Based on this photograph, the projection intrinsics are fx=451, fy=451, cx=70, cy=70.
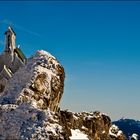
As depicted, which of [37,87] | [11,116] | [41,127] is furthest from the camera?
[37,87]

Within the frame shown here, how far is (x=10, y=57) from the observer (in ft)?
274

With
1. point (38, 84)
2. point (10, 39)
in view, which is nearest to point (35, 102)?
point (38, 84)

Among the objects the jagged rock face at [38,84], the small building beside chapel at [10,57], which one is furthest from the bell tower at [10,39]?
the jagged rock face at [38,84]

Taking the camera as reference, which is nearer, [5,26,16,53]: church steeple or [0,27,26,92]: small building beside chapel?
[0,27,26,92]: small building beside chapel

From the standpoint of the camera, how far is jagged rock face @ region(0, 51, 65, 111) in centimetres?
3426

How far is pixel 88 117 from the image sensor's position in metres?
65.3

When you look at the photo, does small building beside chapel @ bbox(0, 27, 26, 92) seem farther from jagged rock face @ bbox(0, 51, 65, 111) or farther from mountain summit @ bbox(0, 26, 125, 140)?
mountain summit @ bbox(0, 26, 125, 140)

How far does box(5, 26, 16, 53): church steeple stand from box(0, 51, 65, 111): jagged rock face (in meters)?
46.5

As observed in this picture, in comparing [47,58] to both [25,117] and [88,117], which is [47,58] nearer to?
[25,117]

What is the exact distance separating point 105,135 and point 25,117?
40.8 metres

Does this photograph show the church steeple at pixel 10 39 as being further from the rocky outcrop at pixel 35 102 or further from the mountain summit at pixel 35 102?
the rocky outcrop at pixel 35 102

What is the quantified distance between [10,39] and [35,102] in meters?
57.7

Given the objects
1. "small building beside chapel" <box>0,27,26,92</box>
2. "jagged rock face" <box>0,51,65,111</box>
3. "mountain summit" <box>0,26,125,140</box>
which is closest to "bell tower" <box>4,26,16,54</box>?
"small building beside chapel" <box>0,27,26,92</box>

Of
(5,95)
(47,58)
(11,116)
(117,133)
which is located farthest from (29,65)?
(117,133)
